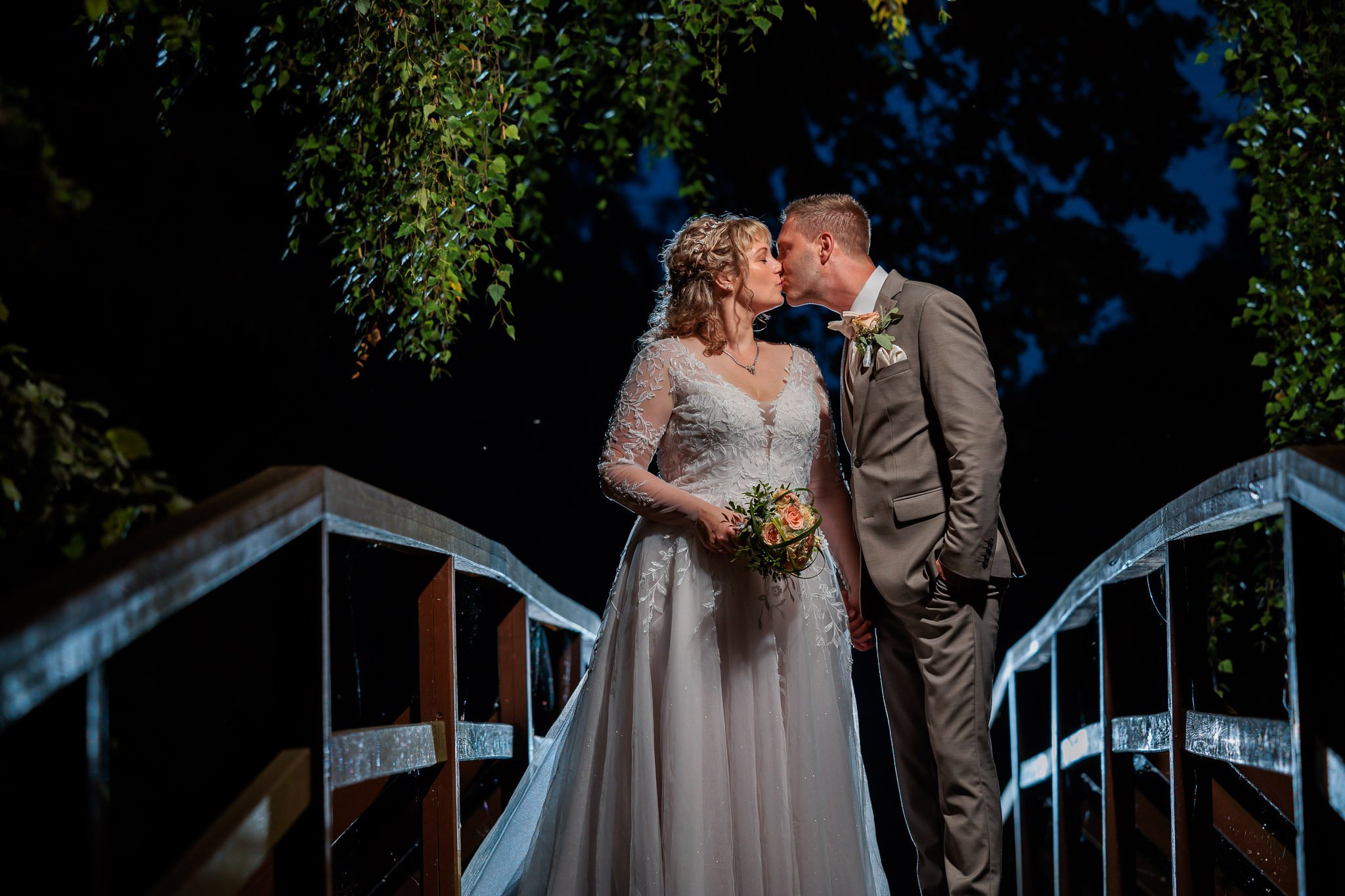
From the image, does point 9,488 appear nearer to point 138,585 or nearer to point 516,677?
point 138,585

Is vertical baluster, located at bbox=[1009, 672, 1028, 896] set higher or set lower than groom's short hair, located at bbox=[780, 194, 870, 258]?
lower

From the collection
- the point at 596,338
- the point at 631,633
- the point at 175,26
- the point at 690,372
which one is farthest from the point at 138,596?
the point at 596,338

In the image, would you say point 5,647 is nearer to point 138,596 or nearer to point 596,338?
point 138,596

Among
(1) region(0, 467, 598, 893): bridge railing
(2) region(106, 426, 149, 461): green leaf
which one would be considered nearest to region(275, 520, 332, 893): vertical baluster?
(1) region(0, 467, 598, 893): bridge railing

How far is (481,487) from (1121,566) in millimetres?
7220

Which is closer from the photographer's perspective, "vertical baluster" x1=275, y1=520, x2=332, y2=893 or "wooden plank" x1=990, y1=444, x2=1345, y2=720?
"wooden plank" x1=990, y1=444, x2=1345, y2=720

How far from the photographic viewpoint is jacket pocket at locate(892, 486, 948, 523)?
2.71 metres

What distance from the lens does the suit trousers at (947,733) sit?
2580 mm

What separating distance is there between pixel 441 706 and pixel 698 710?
1.95 feet

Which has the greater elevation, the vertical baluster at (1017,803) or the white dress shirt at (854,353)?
the white dress shirt at (854,353)

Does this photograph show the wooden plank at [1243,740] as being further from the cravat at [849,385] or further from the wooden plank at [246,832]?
the wooden plank at [246,832]

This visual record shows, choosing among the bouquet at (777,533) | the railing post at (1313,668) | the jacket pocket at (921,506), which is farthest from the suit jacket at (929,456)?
the railing post at (1313,668)

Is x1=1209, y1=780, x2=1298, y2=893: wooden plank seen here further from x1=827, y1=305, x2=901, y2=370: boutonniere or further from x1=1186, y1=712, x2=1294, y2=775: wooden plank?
x1=827, y1=305, x2=901, y2=370: boutonniere

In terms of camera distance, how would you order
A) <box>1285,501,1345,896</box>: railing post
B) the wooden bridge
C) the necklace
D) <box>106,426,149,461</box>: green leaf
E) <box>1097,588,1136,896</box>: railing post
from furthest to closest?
the necklace < <box>1097,588,1136,896</box>: railing post < <box>106,426,149,461</box>: green leaf < <box>1285,501,1345,896</box>: railing post < the wooden bridge
